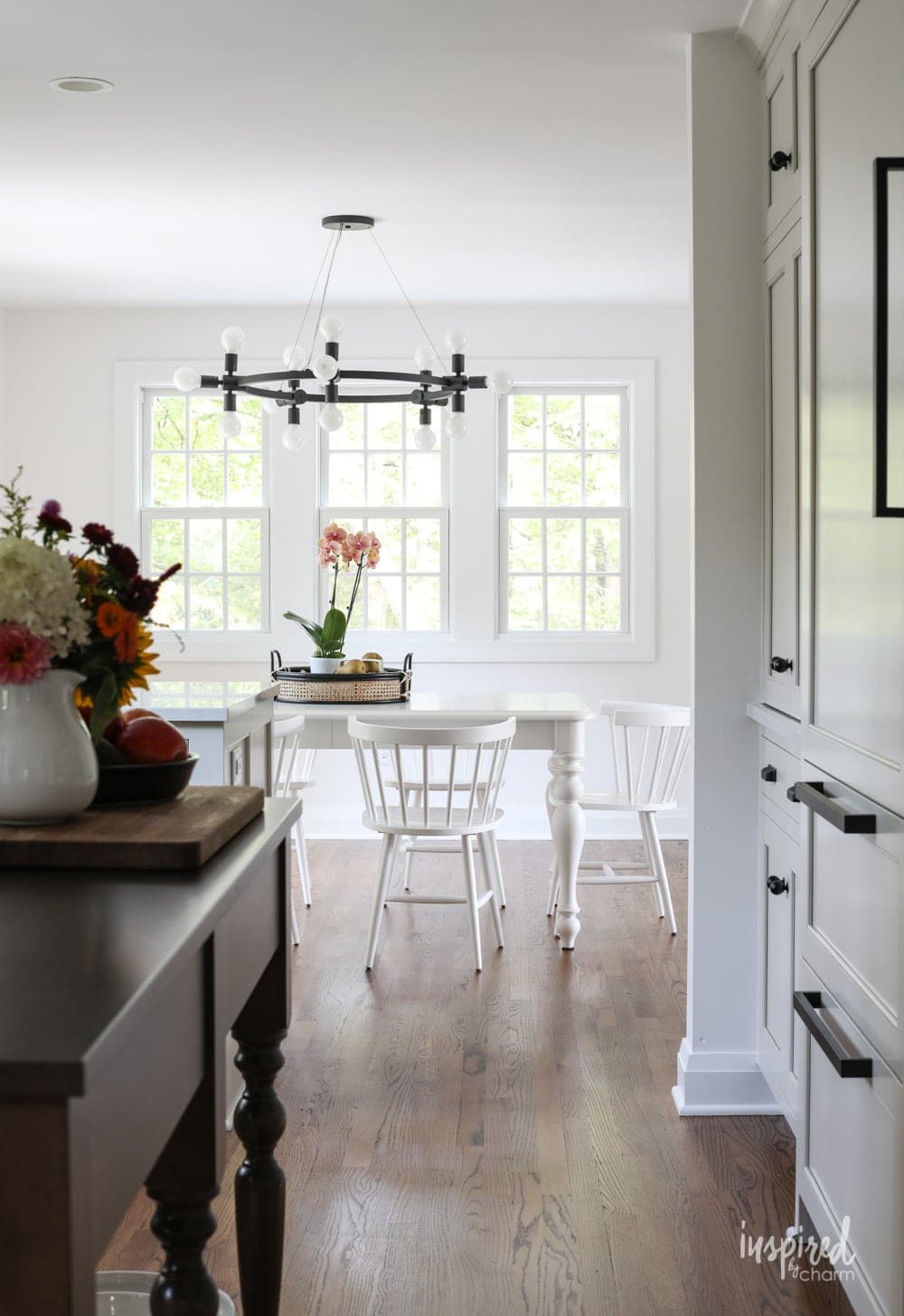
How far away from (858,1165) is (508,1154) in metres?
1.06

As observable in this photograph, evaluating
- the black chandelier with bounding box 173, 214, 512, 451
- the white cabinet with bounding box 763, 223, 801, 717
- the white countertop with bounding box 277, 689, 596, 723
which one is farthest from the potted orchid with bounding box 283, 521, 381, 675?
the white cabinet with bounding box 763, 223, 801, 717

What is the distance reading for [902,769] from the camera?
1696 millimetres

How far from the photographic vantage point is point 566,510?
21.8 ft

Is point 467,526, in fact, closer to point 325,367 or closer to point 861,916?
point 325,367

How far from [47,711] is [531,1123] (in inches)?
74.8

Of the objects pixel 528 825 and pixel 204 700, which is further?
pixel 528 825

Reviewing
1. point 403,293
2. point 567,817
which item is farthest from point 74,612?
point 403,293

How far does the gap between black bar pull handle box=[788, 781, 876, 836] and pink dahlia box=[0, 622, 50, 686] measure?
115 centimetres

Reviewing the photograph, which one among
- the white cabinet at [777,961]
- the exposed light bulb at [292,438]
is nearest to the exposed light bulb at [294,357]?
the exposed light bulb at [292,438]

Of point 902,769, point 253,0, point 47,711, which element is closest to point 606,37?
point 253,0

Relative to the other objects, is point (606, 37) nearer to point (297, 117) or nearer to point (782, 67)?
point (782, 67)

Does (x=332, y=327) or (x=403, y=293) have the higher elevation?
(x=403, y=293)

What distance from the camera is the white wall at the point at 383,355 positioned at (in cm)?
652

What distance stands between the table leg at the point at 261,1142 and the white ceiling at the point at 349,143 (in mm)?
2290
